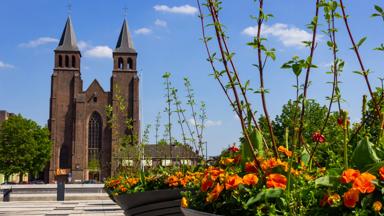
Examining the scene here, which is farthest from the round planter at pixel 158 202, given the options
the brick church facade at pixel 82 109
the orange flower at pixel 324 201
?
the brick church facade at pixel 82 109

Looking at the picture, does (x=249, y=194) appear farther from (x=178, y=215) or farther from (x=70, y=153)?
(x=70, y=153)

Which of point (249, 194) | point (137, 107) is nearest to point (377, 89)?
point (249, 194)

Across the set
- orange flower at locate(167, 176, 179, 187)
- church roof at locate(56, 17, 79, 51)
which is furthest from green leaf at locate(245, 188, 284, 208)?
church roof at locate(56, 17, 79, 51)

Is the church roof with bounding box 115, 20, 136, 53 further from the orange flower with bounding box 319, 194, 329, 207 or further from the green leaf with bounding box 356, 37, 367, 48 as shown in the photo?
the orange flower with bounding box 319, 194, 329, 207

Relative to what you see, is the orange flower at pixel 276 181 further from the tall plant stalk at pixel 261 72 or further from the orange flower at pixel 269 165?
the tall plant stalk at pixel 261 72

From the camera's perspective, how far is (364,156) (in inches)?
77.3

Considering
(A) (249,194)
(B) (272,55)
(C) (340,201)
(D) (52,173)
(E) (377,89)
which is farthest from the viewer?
(D) (52,173)

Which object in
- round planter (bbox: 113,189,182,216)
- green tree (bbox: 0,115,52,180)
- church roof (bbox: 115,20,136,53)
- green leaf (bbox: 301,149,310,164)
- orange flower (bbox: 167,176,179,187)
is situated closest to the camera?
green leaf (bbox: 301,149,310,164)

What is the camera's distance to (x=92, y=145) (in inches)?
2591

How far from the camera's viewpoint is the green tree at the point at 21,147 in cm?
5197

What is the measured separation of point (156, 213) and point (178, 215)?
21 cm

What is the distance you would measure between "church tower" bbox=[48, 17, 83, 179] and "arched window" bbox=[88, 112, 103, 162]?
2.32m

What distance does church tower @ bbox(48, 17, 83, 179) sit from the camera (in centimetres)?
6544

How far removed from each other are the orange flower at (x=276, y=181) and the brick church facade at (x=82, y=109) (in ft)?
203
